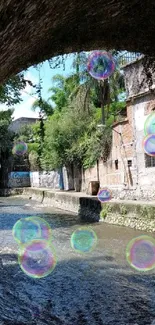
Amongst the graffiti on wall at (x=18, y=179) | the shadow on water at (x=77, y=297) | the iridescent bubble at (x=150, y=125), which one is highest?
the iridescent bubble at (x=150, y=125)

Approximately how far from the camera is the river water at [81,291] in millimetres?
5637

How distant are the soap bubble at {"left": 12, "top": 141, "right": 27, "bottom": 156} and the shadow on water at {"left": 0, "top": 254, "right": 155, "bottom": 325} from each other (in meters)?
26.2

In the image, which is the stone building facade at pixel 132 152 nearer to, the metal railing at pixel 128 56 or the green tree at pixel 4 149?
the metal railing at pixel 128 56

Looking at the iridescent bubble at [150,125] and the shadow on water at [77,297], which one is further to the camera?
the iridescent bubble at [150,125]

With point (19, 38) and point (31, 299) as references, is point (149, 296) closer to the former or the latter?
point (31, 299)

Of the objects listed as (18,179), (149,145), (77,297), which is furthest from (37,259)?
(18,179)

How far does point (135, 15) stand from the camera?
3.93m

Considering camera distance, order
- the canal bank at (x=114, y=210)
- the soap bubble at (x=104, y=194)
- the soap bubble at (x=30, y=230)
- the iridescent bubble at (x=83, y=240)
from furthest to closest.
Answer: the soap bubble at (x=104, y=194) → the soap bubble at (x=30, y=230) → the canal bank at (x=114, y=210) → the iridescent bubble at (x=83, y=240)

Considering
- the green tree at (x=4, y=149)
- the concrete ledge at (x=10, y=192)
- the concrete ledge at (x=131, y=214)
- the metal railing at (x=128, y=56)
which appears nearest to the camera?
the metal railing at (x=128, y=56)

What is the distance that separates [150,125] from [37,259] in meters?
7.58

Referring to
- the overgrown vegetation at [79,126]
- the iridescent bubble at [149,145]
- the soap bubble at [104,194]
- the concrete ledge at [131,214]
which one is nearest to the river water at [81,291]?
the concrete ledge at [131,214]

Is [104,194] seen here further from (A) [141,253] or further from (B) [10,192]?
(B) [10,192]

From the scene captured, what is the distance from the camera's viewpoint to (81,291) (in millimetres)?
6848

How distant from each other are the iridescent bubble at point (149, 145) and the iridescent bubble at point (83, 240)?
3807mm
